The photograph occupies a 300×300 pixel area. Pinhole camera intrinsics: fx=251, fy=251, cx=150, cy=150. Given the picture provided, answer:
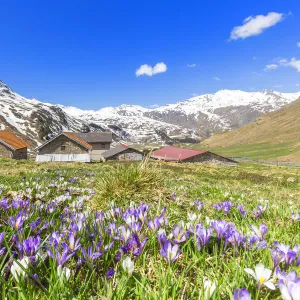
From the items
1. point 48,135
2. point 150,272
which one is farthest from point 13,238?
point 48,135

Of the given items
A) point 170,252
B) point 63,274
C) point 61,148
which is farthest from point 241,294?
point 61,148

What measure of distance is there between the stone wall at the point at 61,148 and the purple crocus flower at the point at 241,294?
75.4 m

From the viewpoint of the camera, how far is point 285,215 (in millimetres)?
4223

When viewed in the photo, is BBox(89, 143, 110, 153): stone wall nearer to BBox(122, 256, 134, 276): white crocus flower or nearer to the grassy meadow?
the grassy meadow

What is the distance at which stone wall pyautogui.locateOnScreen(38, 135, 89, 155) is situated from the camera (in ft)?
241

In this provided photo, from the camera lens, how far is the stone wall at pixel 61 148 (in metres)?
73.5

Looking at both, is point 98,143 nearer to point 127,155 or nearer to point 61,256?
point 127,155

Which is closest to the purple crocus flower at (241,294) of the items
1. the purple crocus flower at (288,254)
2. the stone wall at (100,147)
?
the purple crocus flower at (288,254)

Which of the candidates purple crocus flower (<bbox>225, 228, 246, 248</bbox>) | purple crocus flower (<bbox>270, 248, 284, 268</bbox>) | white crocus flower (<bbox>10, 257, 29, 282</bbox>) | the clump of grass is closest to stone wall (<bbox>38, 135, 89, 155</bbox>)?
the clump of grass

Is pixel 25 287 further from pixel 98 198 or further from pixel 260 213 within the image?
pixel 98 198

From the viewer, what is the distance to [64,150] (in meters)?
74.1

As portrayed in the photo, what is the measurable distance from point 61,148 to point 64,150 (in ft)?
3.49

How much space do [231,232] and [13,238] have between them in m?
2.04

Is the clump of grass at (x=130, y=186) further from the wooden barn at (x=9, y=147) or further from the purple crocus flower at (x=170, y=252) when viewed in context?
the wooden barn at (x=9, y=147)
